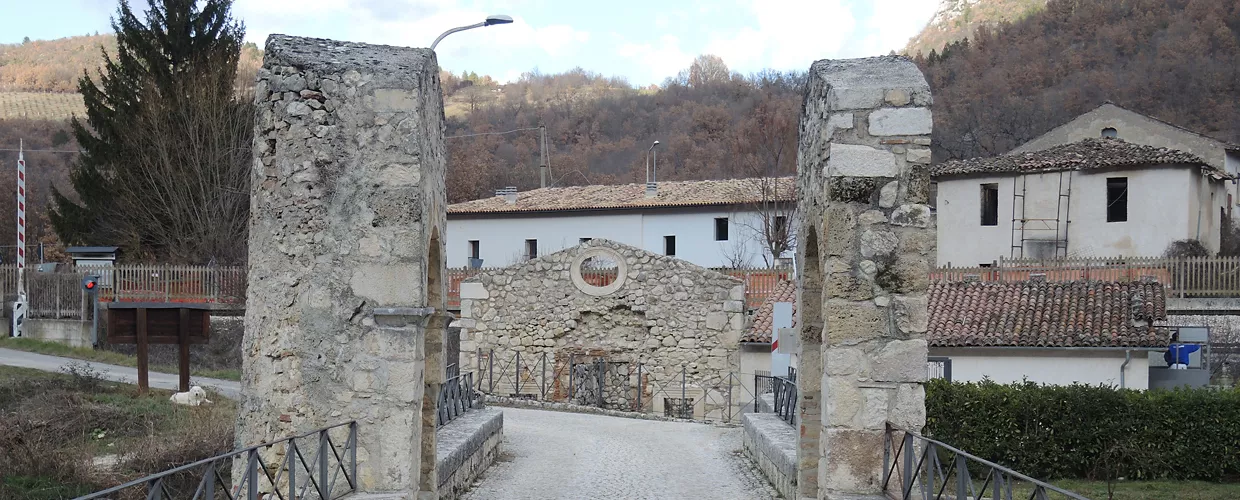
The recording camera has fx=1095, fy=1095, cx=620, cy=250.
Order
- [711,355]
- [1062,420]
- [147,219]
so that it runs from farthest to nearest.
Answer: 1. [147,219]
2. [711,355]
3. [1062,420]

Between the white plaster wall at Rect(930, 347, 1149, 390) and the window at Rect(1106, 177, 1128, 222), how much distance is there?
50.9 ft

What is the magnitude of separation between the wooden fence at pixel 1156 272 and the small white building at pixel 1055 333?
5262mm

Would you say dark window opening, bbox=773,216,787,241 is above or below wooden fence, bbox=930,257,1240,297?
above

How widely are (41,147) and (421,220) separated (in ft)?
193

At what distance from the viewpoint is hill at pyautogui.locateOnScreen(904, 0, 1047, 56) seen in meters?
89.2

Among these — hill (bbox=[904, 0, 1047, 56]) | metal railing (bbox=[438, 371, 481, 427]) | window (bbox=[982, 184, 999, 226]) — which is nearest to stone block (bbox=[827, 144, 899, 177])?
metal railing (bbox=[438, 371, 481, 427])

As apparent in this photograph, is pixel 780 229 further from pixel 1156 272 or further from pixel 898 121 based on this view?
pixel 898 121

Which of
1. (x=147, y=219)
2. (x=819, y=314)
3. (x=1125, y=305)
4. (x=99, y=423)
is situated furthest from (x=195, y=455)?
(x=147, y=219)

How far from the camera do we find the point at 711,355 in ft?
81.1

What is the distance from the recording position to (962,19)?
98688mm

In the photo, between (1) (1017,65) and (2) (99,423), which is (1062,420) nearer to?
(2) (99,423)

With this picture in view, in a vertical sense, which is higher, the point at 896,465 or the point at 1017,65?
the point at 1017,65

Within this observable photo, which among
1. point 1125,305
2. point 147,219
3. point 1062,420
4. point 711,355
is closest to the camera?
point 1062,420

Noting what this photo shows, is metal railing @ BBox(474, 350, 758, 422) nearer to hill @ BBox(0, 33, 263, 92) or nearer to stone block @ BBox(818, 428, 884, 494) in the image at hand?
stone block @ BBox(818, 428, 884, 494)
